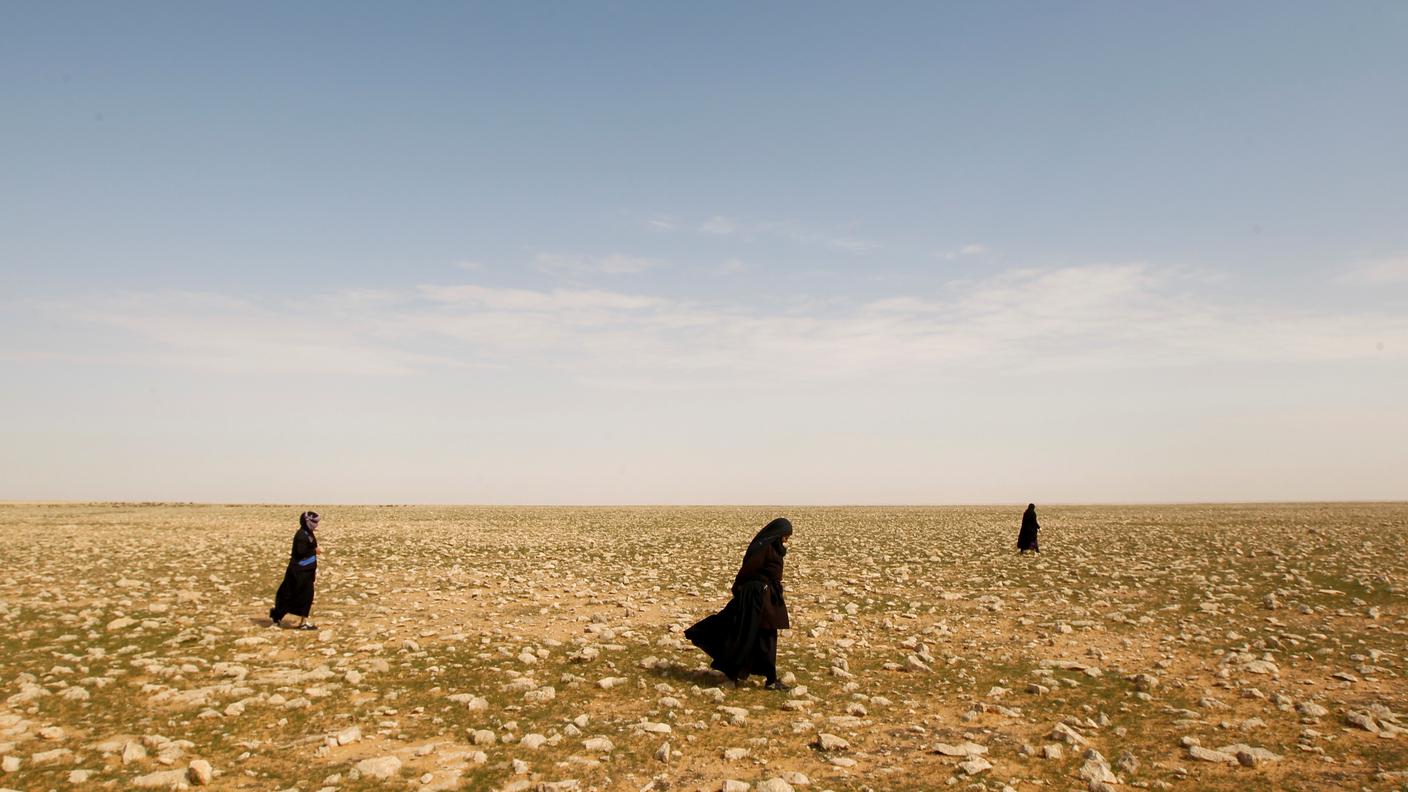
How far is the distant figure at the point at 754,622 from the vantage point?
10078mm

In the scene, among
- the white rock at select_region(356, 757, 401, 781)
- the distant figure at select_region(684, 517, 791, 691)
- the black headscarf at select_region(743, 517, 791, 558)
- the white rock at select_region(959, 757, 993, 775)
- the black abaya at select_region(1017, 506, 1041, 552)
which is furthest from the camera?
the black abaya at select_region(1017, 506, 1041, 552)

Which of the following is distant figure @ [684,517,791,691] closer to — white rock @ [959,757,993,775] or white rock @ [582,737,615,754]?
white rock @ [582,737,615,754]

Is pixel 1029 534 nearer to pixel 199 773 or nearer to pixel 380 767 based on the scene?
pixel 380 767

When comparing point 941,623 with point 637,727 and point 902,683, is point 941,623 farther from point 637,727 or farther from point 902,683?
point 637,727

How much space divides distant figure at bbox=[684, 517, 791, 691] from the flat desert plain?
37cm

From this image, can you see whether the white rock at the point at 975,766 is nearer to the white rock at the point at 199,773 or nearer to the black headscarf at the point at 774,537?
the black headscarf at the point at 774,537

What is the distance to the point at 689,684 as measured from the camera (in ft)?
33.3

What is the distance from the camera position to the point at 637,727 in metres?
8.29

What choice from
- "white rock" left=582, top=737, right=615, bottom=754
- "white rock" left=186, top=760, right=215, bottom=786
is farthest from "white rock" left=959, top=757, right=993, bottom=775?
"white rock" left=186, top=760, right=215, bottom=786

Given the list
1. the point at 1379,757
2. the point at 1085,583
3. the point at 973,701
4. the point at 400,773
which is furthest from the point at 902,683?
the point at 1085,583

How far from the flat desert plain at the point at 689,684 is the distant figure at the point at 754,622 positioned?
1.21ft

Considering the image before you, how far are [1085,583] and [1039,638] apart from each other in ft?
24.4

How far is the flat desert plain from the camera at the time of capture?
7.14 m

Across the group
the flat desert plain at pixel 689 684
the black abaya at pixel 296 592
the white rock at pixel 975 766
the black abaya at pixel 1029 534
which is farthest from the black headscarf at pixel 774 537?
the black abaya at pixel 1029 534
